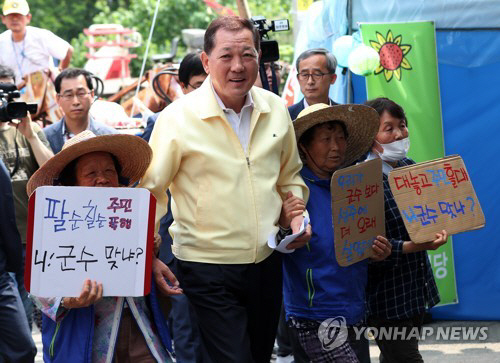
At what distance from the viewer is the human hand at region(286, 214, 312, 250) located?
4.84m

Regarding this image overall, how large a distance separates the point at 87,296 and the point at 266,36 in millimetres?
3580

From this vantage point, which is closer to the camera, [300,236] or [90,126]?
[300,236]

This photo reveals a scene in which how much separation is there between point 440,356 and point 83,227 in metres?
4.07

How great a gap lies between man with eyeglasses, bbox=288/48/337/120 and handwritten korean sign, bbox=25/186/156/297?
317 centimetres

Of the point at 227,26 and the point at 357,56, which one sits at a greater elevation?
the point at 357,56

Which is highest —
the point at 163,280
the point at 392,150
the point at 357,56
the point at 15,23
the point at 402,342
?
the point at 15,23

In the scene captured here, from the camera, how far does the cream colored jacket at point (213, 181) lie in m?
4.77

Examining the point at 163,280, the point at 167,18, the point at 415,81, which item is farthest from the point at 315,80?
the point at 167,18

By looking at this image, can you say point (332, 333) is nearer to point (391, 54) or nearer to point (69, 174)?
point (69, 174)

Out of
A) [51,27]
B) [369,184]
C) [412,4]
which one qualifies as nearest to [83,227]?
[369,184]

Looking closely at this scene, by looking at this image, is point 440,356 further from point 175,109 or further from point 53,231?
point 53,231

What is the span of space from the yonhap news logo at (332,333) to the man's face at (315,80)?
2.70 m

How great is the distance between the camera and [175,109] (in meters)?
4.88

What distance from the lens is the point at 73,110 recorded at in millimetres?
7168
